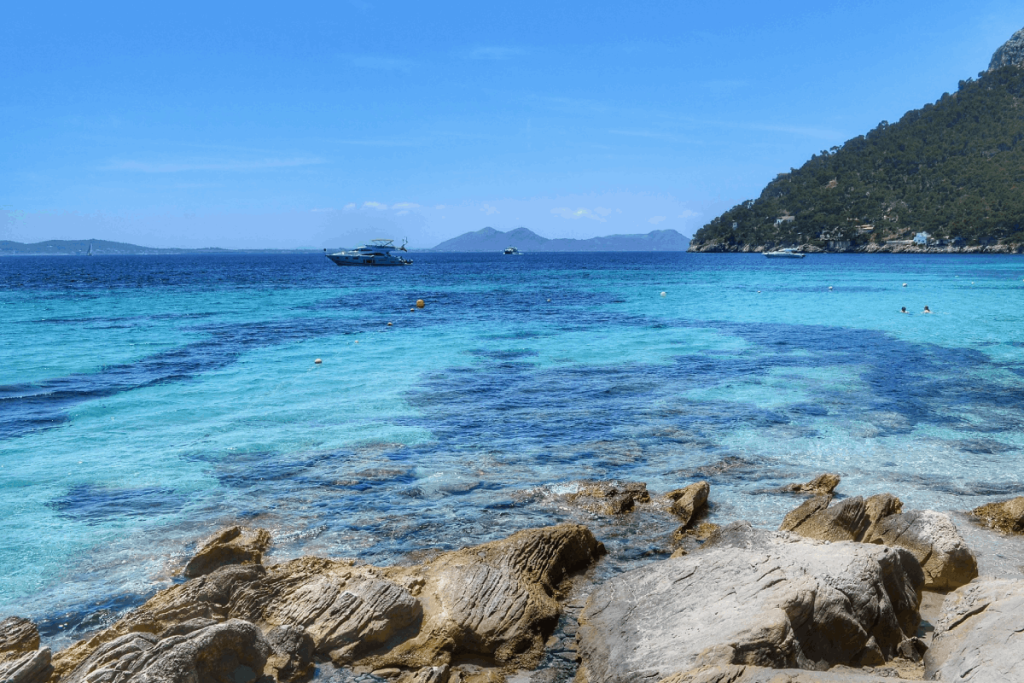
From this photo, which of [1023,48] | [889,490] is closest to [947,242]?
[1023,48]

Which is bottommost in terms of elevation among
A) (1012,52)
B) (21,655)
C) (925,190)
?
(21,655)

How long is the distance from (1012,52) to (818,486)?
735 feet

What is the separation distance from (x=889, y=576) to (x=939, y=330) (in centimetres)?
2840

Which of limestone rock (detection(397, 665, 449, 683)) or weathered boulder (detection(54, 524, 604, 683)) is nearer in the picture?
limestone rock (detection(397, 665, 449, 683))

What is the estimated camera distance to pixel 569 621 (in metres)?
7.26

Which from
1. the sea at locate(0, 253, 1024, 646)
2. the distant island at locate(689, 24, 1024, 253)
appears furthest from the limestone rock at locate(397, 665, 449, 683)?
the distant island at locate(689, 24, 1024, 253)

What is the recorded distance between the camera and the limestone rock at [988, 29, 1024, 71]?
579 feet

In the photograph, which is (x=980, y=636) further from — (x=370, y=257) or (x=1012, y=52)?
(x=1012, y=52)

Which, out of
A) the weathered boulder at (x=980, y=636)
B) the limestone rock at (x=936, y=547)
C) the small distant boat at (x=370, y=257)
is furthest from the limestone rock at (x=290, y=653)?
the small distant boat at (x=370, y=257)

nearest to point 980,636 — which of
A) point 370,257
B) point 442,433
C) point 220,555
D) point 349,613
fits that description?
point 349,613

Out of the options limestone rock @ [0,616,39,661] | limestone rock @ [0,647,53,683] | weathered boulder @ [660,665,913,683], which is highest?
weathered boulder @ [660,665,913,683]

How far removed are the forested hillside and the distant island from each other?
0.22m

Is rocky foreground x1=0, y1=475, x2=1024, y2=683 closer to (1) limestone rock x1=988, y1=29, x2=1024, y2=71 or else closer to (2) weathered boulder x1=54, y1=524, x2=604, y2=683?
(2) weathered boulder x1=54, y1=524, x2=604, y2=683

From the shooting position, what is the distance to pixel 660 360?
78.4ft
